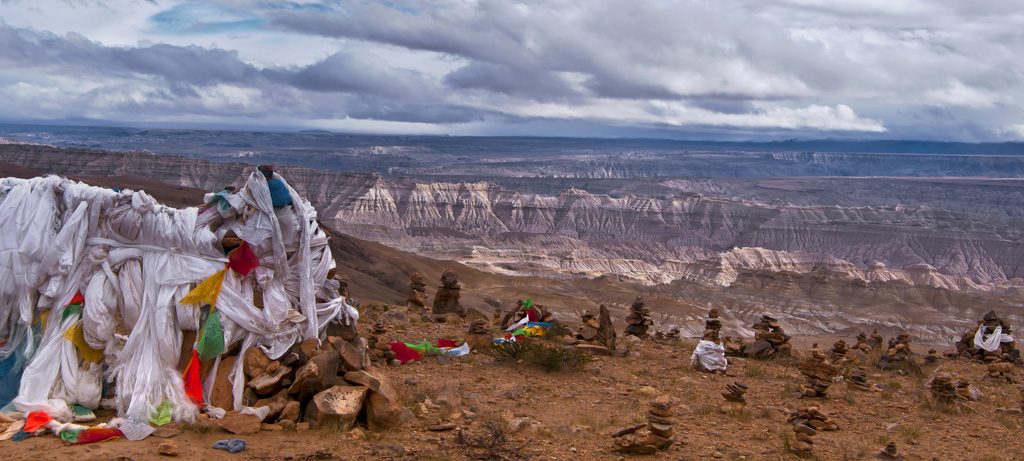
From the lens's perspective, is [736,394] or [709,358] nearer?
[736,394]

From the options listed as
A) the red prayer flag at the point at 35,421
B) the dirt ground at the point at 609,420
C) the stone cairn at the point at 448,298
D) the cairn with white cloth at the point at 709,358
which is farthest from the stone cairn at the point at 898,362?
the red prayer flag at the point at 35,421

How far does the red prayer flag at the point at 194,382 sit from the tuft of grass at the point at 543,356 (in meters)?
5.72

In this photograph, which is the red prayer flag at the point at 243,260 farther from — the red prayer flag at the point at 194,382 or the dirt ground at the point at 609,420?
the dirt ground at the point at 609,420

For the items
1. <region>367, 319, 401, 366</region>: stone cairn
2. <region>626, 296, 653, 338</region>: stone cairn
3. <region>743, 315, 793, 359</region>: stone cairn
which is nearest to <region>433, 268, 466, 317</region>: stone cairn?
<region>626, 296, 653, 338</region>: stone cairn

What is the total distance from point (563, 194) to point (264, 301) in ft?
485

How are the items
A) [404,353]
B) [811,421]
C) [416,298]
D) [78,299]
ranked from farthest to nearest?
[416,298] → [404,353] → [811,421] → [78,299]

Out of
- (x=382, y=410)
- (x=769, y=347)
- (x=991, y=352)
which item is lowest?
(x=991, y=352)

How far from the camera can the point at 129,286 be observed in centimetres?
892

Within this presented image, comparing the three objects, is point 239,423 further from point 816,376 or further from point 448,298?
point 448,298

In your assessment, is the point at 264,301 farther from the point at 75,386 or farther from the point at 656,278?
the point at 656,278

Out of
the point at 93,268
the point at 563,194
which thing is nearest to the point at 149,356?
the point at 93,268

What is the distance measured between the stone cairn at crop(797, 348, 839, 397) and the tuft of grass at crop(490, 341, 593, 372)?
3.61 meters

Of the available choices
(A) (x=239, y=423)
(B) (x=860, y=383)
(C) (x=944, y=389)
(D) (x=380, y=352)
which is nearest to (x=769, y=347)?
(B) (x=860, y=383)

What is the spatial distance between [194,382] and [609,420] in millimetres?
5045
